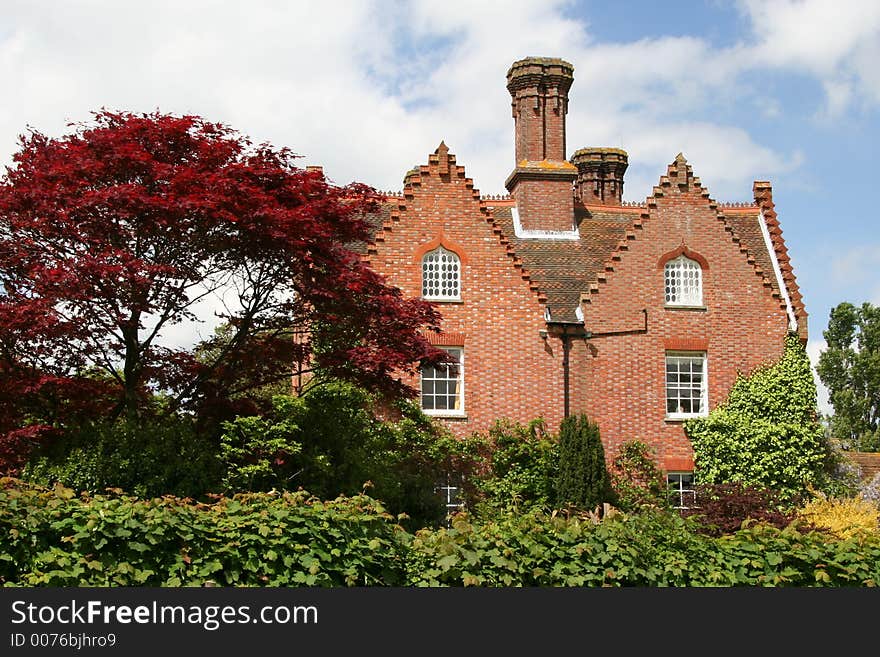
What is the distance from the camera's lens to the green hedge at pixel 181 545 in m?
10.8

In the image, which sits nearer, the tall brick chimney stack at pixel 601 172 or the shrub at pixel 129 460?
the shrub at pixel 129 460

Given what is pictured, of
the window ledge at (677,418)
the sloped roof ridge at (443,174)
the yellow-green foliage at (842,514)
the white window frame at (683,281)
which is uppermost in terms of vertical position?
the sloped roof ridge at (443,174)

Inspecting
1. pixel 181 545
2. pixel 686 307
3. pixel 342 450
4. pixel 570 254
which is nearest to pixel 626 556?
pixel 181 545

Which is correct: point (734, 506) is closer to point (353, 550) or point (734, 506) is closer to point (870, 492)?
point (870, 492)

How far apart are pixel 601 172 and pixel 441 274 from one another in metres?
14.5

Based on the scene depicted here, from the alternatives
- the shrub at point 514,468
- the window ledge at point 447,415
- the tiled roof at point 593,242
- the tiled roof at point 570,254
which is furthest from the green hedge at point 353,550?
the tiled roof at point 570,254

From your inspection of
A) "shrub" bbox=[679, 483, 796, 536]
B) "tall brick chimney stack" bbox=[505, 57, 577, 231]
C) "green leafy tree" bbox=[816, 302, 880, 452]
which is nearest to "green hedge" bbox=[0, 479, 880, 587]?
"shrub" bbox=[679, 483, 796, 536]

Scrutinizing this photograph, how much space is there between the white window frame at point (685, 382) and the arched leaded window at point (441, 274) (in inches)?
222

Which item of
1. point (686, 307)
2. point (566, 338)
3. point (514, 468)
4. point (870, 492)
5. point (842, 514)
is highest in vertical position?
point (686, 307)

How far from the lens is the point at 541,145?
31.7 m

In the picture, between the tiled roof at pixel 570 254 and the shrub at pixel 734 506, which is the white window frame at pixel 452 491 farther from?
the shrub at pixel 734 506

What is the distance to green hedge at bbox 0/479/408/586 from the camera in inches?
424

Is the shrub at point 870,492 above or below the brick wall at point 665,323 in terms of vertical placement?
below

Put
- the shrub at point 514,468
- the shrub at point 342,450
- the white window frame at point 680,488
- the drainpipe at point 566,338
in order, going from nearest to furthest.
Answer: the shrub at point 342,450 → the shrub at point 514,468 → the white window frame at point 680,488 → the drainpipe at point 566,338
